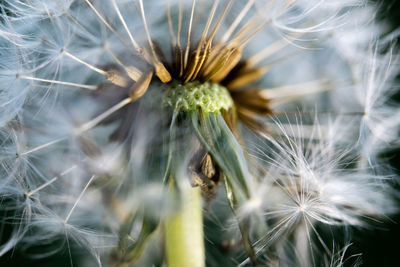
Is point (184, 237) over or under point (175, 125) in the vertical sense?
under

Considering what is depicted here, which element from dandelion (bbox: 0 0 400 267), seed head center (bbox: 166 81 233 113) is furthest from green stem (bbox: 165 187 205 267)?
seed head center (bbox: 166 81 233 113)

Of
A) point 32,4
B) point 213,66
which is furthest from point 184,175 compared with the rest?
point 32,4

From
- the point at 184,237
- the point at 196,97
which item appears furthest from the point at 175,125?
the point at 184,237

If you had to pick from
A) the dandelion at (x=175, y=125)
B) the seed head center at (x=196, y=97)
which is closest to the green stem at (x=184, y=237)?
the dandelion at (x=175, y=125)

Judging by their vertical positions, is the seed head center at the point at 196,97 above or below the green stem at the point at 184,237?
above

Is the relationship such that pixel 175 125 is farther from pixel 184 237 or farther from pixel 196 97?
pixel 184 237

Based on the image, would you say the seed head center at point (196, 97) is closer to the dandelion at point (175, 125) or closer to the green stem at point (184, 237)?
the dandelion at point (175, 125)

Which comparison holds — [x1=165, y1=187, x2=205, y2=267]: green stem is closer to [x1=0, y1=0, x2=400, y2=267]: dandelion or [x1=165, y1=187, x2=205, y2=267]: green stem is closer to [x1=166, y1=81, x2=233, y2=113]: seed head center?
[x1=0, y1=0, x2=400, y2=267]: dandelion
